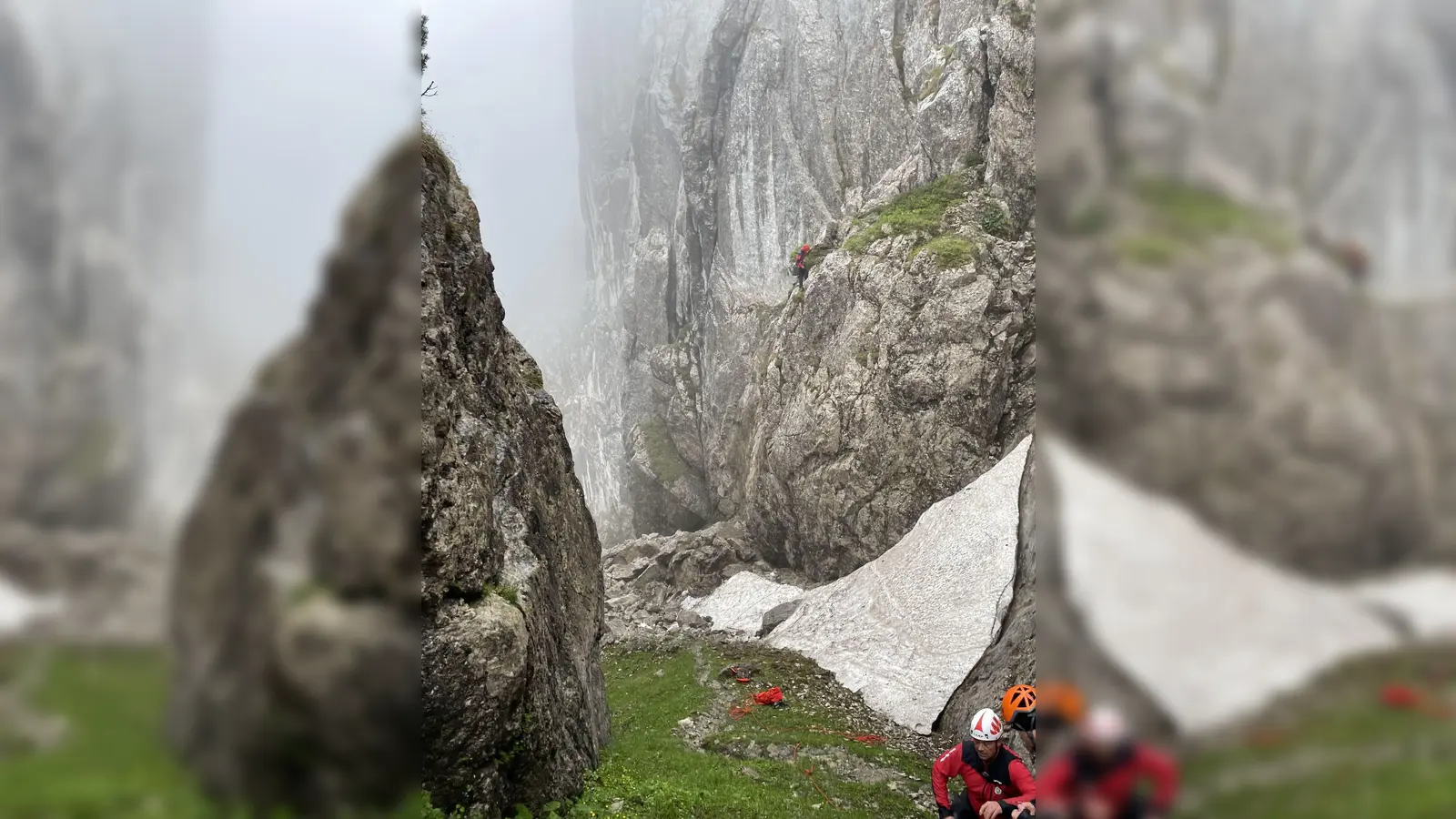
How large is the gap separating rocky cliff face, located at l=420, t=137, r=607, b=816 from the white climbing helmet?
16.6ft

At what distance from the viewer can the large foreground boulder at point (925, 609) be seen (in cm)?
2384

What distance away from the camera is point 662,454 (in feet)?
245

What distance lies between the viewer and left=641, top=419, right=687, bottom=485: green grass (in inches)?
2867
